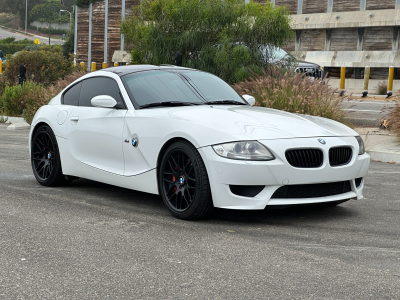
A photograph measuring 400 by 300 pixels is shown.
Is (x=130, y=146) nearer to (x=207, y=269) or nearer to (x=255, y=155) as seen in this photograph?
(x=255, y=155)

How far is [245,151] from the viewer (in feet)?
16.8

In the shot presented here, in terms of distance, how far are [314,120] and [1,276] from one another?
3.33 m

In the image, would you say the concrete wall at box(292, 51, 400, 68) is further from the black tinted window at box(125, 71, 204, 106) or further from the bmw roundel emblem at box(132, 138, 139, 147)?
the bmw roundel emblem at box(132, 138, 139, 147)

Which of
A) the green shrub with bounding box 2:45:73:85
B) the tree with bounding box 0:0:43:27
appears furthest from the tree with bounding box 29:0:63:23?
the green shrub with bounding box 2:45:73:85

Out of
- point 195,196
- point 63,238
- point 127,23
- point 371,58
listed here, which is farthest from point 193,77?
point 371,58

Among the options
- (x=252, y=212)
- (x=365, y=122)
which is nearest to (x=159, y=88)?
(x=252, y=212)

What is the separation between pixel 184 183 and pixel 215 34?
10.1 meters

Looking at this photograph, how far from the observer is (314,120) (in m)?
6.03

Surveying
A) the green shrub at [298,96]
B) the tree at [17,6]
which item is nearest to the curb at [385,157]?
the green shrub at [298,96]

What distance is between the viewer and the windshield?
624 cm

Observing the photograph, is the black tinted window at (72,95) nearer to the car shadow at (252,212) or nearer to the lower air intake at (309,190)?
the car shadow at (252,212)

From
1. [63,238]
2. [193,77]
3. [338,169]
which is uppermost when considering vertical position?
[193,77]

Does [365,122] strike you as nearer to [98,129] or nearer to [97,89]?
[97,89]

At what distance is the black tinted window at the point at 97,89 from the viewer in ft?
21.5
